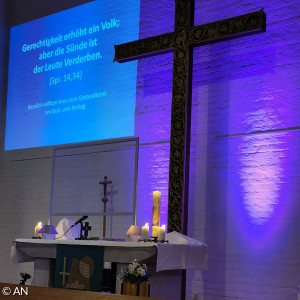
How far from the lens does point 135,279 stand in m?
4.13

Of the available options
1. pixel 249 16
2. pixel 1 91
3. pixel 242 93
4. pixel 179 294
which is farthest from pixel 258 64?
pixel 1 91

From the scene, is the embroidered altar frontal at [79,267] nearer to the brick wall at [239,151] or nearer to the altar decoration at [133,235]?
the altar decoration at [133,235]

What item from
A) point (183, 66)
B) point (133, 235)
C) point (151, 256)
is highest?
point (183, 66)

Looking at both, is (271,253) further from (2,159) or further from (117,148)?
(2,159)

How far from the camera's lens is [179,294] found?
480 centimetres

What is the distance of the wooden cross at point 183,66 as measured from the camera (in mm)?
5133

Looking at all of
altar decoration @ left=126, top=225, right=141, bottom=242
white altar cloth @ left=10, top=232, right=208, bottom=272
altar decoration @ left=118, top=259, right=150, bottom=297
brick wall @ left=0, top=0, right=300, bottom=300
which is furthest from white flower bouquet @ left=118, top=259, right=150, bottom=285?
brick wall @ left=0, top=0, right=300, bottom=300

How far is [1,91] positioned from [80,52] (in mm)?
1558

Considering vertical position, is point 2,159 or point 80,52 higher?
point 80,52

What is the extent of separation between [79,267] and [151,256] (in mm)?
679

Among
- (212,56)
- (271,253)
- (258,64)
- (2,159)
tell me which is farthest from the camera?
(2,159)

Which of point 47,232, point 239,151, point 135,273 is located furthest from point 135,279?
point 239,151

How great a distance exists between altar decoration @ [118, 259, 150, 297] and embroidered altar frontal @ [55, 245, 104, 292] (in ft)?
1.26

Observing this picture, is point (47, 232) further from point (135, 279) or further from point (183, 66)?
point (183, 66)
